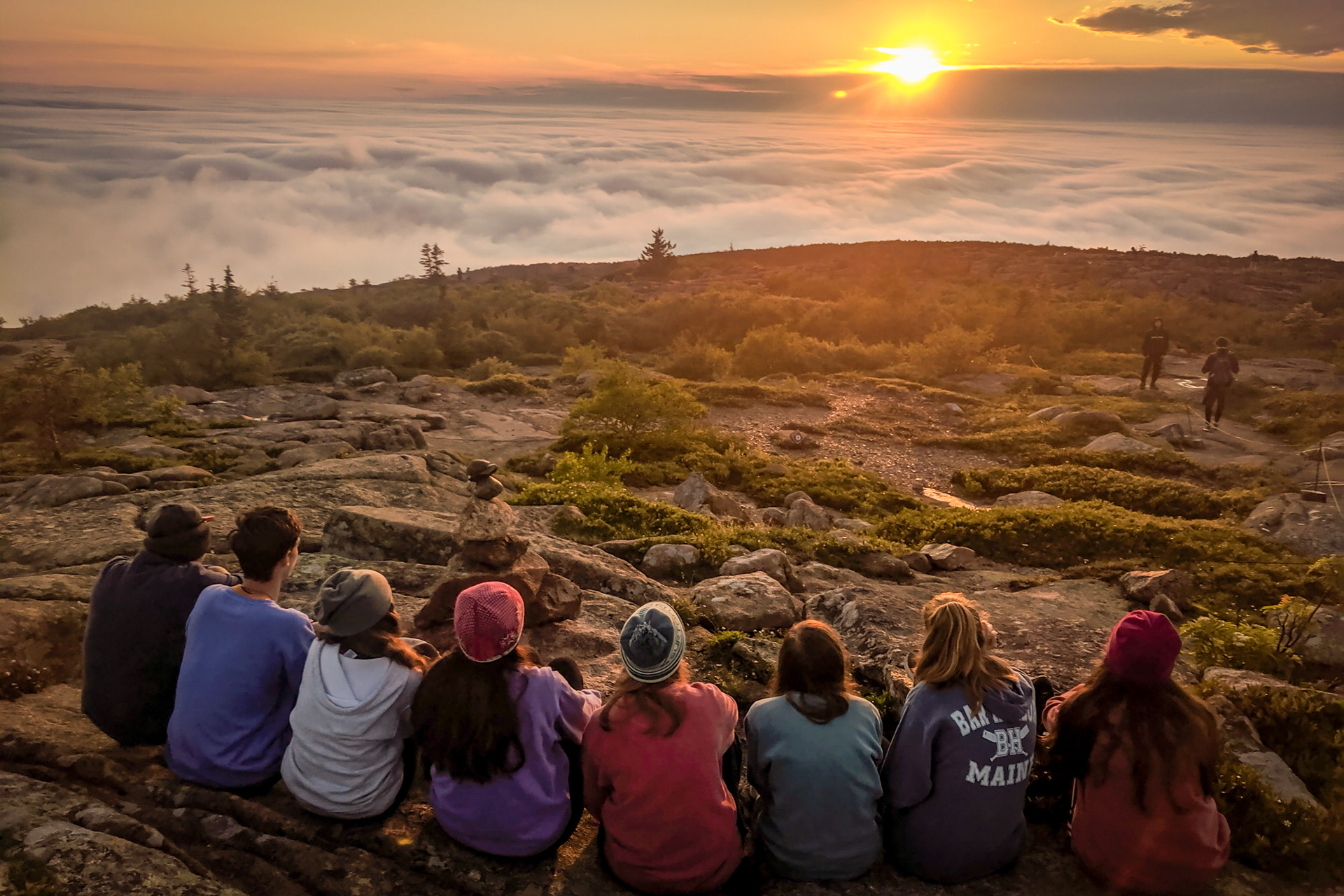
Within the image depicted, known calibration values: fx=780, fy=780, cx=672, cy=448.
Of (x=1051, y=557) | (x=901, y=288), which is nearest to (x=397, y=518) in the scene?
(x=1051, y=557)

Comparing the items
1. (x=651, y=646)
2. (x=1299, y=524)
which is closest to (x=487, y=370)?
(x=1299, y=524)

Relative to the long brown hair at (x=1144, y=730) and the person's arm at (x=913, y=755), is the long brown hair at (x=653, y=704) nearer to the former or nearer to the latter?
the person's arm at (x=913, y=755)

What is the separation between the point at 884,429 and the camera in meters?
19.4

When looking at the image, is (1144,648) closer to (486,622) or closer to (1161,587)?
(486,622)

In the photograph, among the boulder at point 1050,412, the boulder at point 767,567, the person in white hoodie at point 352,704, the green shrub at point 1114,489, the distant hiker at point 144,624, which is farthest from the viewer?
the boulder at point 1050,412

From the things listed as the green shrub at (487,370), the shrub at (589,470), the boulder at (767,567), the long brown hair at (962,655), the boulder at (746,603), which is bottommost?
the green shrub at (487,370)

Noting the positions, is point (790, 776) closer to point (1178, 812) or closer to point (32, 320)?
point (1178, 812)

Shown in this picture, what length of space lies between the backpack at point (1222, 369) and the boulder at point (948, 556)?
1160 centimetres

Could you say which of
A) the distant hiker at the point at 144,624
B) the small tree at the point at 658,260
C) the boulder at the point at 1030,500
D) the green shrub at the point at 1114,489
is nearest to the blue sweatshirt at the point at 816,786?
the distant hiker at the point at 144,624

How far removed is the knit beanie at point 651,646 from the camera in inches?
131

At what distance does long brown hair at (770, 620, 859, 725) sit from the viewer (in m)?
3.44

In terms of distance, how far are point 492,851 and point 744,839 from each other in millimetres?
1211

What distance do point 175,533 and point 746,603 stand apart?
4.53 meters

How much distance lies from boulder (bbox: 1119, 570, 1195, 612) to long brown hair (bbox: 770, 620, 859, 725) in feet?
24.2
